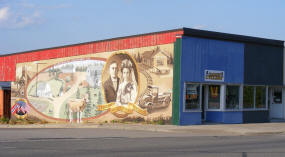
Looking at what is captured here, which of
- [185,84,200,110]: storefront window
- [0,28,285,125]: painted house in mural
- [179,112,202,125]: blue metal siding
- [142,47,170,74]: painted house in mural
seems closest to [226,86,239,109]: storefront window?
[0,28,285,125]: painted house in mural

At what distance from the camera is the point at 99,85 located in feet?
99.0

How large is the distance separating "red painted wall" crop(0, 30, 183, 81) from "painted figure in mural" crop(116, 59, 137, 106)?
120 cm

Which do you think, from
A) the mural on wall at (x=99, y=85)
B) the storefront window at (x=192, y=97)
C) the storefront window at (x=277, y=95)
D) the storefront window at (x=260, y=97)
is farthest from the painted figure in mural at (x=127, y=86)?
the storefront window at (x=277, y=95)

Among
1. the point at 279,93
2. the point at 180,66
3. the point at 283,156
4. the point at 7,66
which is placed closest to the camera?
the point at 283,156

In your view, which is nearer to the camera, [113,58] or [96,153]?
[96,153]

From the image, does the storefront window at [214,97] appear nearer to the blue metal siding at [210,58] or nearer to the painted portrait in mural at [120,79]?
the blue metal siding at [210,58]

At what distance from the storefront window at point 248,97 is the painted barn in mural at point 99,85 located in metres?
5.46

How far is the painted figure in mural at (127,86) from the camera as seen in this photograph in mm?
27297

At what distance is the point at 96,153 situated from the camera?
41.2 feet

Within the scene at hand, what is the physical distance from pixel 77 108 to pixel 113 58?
18.3 ft

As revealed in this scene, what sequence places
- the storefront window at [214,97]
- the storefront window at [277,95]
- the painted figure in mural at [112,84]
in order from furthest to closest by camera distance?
the storefront window at [277,95]
the painted figure in mural at [112,84]
the storefront window at [214,97]

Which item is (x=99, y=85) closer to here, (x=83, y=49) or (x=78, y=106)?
(x=78, y=106)

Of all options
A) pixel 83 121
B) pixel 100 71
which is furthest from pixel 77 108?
pixel 100 71

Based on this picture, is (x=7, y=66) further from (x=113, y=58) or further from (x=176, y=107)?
(x=176, y=107)
